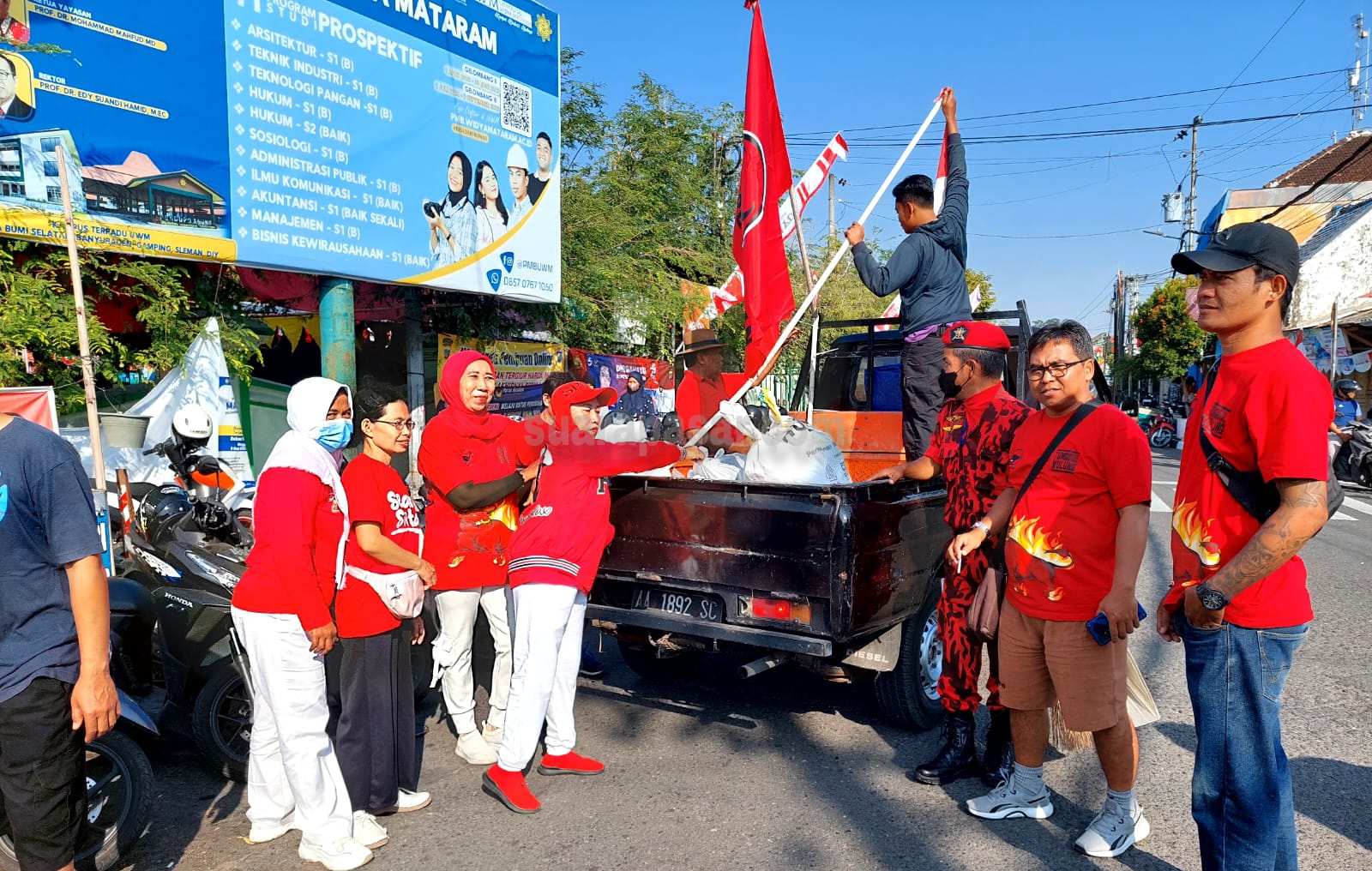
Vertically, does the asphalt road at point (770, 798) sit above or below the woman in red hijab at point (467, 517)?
below

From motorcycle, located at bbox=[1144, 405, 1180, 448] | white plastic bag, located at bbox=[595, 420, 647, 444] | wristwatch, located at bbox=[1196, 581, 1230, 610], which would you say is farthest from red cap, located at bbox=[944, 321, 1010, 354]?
motorcycle, located at bbox=[1144, 405, 1180, 448]

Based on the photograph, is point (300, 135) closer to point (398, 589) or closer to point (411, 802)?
point (398, 589)

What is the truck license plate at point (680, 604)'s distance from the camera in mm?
4223

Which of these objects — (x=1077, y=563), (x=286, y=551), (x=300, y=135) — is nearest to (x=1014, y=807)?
(x=1077, y=563)

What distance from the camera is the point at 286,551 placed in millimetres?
3150

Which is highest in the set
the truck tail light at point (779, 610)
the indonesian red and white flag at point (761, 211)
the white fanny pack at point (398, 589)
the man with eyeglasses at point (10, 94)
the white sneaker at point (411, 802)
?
the man with eyeglasses at point (10, 94)

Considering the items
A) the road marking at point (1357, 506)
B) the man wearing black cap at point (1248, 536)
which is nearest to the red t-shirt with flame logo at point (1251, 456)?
the man wearing black cap at point (1248, 536)

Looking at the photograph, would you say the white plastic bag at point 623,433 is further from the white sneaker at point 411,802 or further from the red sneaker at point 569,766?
the white sneaker at point 411,802

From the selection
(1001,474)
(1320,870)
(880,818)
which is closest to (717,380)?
(1001,474)

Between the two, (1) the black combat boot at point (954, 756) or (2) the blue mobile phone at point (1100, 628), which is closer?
(2) the blue mobile phone at point (1100, 628)

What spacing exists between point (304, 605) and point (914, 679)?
2.82m

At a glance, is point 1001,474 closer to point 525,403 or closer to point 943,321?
point 943,321

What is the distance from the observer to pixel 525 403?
12.3 meters

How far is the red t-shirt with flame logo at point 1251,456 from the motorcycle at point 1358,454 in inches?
579
